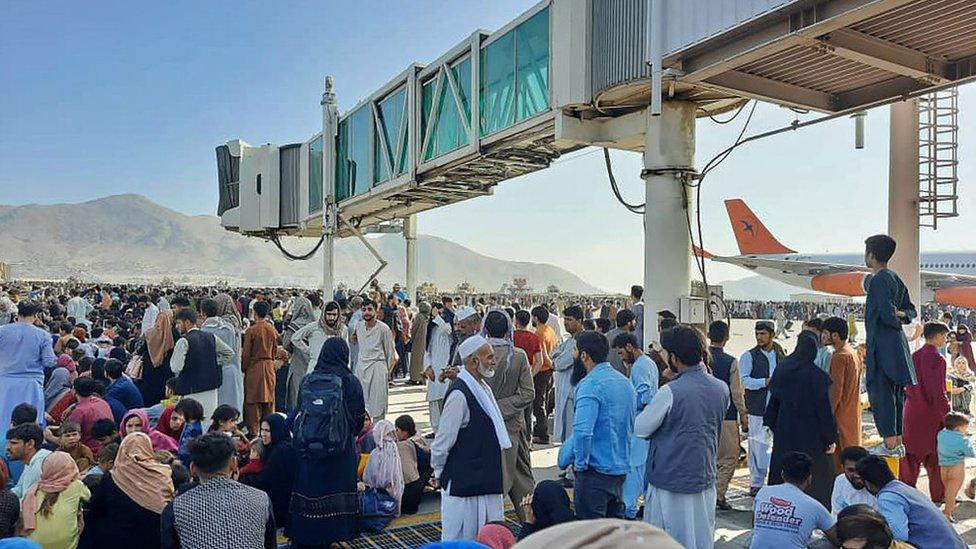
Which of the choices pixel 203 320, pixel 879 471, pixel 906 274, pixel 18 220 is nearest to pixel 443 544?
pixel 879 471

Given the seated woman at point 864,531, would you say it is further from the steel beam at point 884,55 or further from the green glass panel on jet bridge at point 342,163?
the green glass panel on jet bridge at point 342,163

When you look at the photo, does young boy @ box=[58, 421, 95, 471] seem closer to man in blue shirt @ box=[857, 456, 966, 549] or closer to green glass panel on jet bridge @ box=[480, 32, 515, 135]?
man in blue shirt @ box=[857, 456, 966, 549]

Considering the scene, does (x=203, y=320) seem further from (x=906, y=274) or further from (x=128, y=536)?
(x=906, y=274)

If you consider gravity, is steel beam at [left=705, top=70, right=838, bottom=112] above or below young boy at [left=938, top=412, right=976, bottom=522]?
above

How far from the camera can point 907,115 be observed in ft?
30.6

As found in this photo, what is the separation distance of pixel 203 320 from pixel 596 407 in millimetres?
5901

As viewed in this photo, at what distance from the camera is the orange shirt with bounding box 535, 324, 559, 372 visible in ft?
28.8

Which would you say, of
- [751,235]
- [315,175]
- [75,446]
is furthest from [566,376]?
[751,235]

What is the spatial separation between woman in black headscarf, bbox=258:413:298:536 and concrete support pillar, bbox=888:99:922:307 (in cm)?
795

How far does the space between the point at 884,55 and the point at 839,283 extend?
32350 mm

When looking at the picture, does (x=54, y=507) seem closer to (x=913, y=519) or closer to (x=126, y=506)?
(x=126, y=506)

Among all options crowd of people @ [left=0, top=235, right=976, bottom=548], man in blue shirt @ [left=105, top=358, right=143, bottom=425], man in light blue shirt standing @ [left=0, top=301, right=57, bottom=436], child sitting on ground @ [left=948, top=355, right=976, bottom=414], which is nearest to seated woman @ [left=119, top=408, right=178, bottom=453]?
crowd of people @ [left=0, top=235, right=976, bottom=548]

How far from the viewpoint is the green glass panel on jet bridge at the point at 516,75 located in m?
8.27

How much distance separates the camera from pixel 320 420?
197 inches
